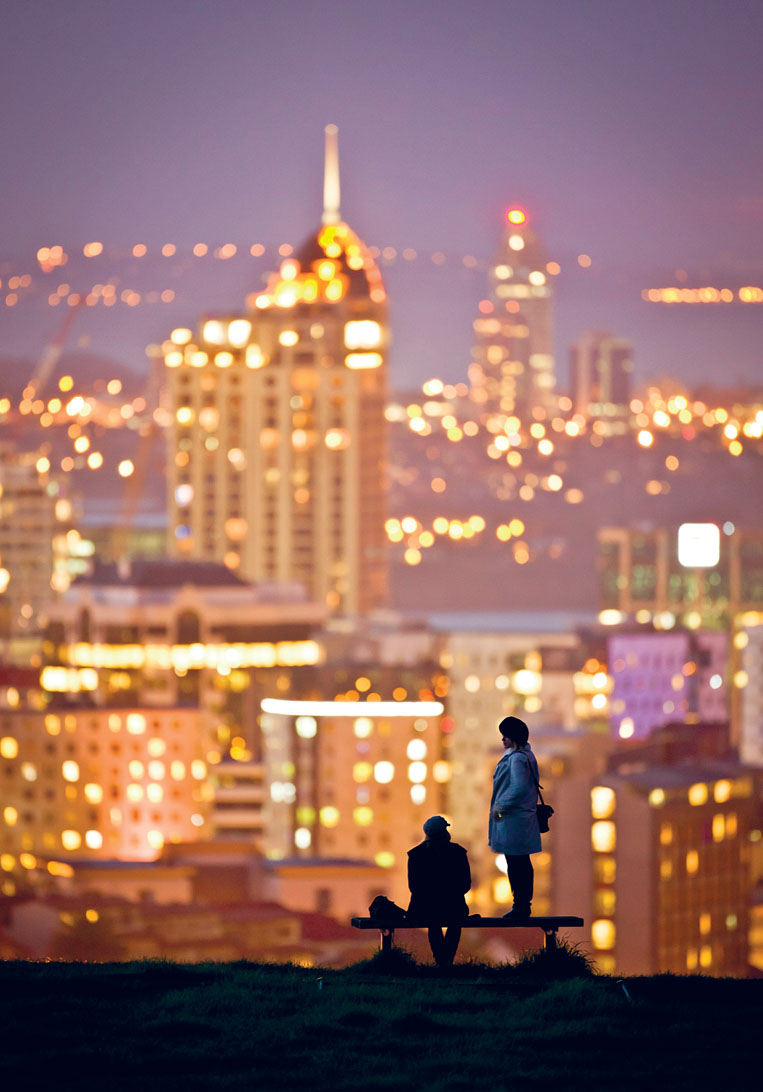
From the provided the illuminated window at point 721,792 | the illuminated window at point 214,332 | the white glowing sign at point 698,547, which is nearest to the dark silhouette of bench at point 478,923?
the illuminated window at point 721,792

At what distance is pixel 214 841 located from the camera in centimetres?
2639

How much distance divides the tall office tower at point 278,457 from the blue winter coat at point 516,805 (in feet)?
119

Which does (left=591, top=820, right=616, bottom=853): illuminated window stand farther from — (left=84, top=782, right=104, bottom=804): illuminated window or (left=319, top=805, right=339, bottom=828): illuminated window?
(left=84, top=782, right=104, bottom=804): illuminated window

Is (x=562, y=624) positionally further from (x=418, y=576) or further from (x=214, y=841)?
(x=214, y=841)

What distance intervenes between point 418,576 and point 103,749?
23.4 metres

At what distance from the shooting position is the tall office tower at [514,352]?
57.6 metres

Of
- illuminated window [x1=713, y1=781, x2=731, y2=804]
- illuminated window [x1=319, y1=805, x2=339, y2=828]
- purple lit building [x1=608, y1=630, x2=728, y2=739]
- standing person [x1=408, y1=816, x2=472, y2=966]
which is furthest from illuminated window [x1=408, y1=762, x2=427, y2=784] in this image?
standing person [x1=408, y1=816, x2=472, y2=966]

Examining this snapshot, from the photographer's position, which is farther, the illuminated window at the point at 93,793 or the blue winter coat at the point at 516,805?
the illuminated window at the point at 93,793

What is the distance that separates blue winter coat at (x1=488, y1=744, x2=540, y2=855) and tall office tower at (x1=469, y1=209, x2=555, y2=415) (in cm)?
4903

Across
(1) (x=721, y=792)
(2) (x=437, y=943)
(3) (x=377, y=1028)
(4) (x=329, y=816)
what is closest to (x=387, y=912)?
(2) (x=437, y=943)

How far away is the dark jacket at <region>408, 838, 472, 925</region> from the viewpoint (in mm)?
4621

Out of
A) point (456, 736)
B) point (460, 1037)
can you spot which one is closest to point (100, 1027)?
point (460, 1037)

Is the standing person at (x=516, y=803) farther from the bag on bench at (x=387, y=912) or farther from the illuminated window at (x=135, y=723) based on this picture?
the illuminated window at (x=135, y=723)

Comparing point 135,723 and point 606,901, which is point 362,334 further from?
point 606,901
